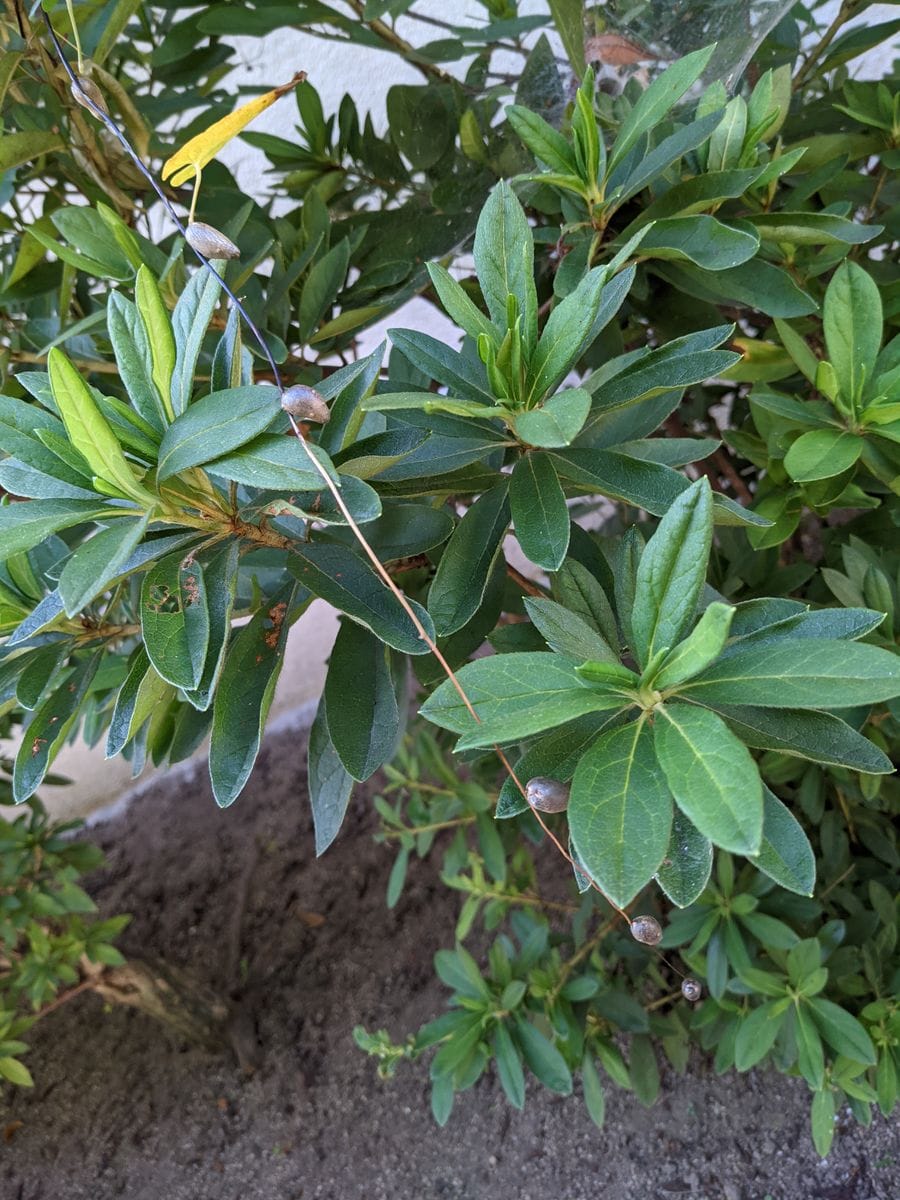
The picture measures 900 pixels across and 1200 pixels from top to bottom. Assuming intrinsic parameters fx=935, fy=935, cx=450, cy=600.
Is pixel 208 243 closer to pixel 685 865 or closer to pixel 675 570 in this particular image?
pixel 675 570

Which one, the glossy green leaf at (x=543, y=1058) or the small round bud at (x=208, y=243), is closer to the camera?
the small round bud at (x=208, y=243)

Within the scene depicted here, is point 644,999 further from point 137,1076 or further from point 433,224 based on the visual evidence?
point 433,224

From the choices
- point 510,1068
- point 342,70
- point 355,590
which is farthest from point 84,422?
point 342,70

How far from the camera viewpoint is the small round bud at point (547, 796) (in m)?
0.45

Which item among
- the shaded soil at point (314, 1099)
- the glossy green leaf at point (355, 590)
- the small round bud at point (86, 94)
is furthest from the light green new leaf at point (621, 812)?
the shaded soil at point (314, 1099)

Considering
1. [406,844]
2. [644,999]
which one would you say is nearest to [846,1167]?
[644,999]

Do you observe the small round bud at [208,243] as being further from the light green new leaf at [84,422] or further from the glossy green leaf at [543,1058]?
the glossy green leaf at [543,1058]

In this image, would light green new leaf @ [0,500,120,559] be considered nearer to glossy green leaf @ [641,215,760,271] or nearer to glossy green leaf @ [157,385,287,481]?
glossy green leaf @ [157,385,287,481]

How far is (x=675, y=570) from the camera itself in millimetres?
452

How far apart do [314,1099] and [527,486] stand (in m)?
1.23

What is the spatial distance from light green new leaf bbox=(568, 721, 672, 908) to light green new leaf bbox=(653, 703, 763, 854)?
18mm

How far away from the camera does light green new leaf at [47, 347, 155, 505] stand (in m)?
0.45

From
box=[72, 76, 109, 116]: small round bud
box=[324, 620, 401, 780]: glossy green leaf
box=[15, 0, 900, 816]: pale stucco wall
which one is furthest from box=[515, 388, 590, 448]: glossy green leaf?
box=[15, 0, 900, 816]: pale stucco wall

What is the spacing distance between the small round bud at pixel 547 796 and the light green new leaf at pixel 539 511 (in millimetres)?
78
